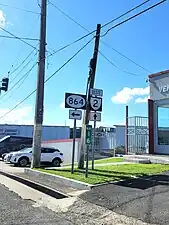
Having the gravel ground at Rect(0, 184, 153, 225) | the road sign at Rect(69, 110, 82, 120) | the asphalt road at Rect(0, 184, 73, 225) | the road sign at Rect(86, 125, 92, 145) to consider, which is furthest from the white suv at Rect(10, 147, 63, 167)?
the gravel ground at Rect(0, 184, 153, 225)

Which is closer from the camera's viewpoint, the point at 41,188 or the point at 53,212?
the point at 53,212

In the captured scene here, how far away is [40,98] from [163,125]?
7.58m

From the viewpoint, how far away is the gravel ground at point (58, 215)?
23.7 feet

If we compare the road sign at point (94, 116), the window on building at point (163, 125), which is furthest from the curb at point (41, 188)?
the window on building at point (163, 125)

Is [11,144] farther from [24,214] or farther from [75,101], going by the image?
[24,214]

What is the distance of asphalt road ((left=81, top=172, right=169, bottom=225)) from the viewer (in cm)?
748

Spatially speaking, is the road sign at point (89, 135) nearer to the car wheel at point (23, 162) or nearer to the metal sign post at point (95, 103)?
the metal sign post at point (95, 103)

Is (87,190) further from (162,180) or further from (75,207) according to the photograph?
(162,180)

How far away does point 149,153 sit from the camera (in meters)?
20.1

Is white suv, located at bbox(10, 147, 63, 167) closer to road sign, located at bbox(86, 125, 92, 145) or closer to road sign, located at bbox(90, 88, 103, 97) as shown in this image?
road sign, located at bbox(90, 88, 103, 97)

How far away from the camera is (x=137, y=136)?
21391 millimetres

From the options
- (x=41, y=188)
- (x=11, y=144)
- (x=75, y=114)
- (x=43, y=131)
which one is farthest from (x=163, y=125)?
(x=43, y=131)

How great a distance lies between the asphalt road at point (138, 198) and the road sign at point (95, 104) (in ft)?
10.9

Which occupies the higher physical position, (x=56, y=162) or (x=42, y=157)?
(x=42, y=157)
